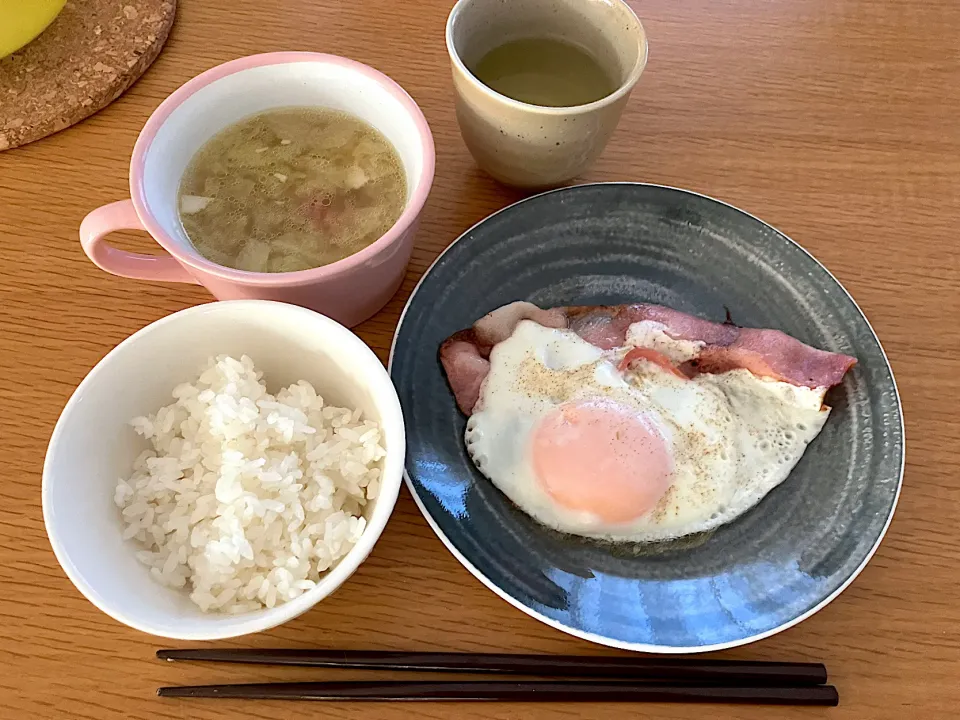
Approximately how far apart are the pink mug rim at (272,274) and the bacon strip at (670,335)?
204 mm

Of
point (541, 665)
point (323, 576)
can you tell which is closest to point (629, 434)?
point (541, 665)

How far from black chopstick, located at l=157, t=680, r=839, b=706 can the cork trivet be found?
918mm

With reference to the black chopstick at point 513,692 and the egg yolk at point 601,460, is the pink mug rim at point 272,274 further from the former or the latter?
the black chopstick at point 513,692

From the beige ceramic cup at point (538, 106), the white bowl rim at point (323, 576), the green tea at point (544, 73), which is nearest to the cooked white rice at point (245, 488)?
the white bowl rim at point (323, 576)

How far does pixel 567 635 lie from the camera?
85cm

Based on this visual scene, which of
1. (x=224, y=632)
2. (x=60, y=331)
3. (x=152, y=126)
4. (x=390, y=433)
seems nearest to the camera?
(x=224, y=632)

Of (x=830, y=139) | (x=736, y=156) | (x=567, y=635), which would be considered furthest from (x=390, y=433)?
(x=830, y=139)

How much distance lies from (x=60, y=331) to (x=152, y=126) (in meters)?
0.34

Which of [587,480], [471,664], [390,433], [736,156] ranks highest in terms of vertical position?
[736,156]

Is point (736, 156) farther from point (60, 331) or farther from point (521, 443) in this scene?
point (60, 331)

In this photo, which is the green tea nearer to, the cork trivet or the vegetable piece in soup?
the vegetable piece in soup

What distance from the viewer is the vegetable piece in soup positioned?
0.93 meters

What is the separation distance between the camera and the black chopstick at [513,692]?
793 mm

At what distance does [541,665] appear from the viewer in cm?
82
